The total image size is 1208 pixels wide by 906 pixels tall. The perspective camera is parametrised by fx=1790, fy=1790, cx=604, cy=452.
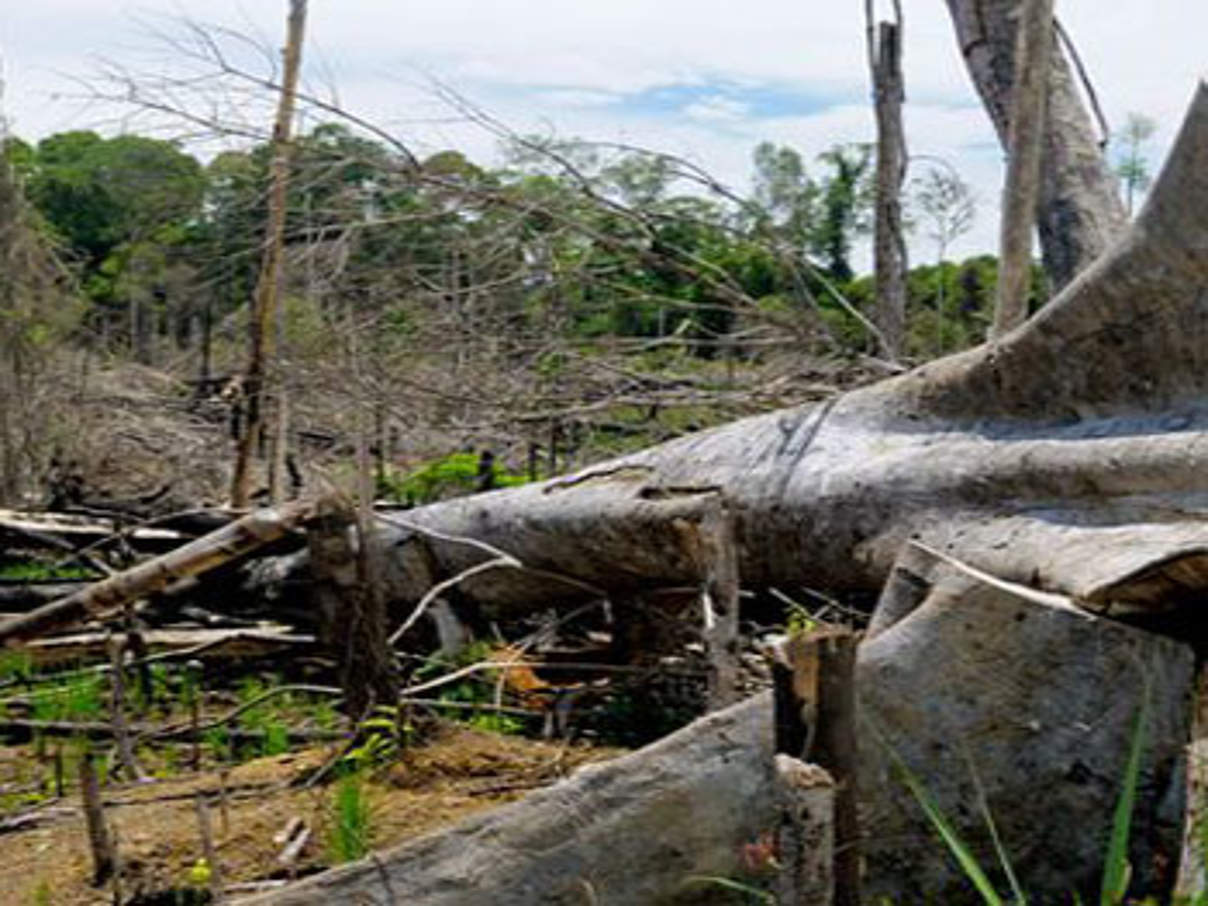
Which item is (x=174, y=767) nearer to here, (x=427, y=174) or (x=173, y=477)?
(x=427, y=174)

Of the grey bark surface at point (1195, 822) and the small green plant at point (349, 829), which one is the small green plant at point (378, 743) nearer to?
the small green plant at point (349, 829)

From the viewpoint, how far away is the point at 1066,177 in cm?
651

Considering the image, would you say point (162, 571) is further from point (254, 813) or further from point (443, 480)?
point (443, 480)

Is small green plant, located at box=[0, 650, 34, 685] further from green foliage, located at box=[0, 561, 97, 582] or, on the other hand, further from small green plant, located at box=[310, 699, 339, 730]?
green foliage, located at box=[0, 561, 97, 582]

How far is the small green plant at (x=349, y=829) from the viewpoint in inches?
144

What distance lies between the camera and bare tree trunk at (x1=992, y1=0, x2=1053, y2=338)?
5820 mm

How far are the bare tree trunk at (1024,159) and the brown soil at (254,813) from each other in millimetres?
2128

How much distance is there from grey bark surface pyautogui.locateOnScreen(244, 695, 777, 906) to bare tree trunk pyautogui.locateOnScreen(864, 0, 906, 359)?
4.50 m

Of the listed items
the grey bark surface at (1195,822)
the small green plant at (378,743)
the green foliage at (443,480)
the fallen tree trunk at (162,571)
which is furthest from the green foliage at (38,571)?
the grey bark surface at (1195,822)

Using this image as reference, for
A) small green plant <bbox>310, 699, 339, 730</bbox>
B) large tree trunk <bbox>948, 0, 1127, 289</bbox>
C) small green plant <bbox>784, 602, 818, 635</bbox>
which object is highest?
large tree trunk <bbox>948, 0, 1127, 289</bbox>

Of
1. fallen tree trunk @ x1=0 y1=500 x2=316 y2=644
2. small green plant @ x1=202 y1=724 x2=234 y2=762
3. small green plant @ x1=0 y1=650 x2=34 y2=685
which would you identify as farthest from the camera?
small green plant @ x1=0 y1=650 x2=34 y2=685

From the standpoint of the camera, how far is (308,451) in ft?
39.7

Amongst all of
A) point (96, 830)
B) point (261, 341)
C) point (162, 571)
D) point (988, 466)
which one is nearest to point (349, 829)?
point (96, 830)

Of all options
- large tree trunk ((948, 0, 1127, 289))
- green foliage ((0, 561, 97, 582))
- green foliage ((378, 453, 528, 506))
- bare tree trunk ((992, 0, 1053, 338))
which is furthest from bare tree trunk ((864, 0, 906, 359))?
green foliage ((0, 561, 97, 582))
